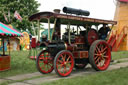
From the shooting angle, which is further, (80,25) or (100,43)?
(80,25)

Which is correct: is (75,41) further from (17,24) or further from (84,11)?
(17,24)

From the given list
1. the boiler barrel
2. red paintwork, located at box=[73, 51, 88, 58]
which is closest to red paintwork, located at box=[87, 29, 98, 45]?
red paintwork, located at box=[73, 51, 88, 58]

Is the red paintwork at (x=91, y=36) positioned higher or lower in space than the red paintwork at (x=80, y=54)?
higher

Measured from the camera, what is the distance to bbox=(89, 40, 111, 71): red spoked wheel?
841 cm

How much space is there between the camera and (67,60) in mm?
7668

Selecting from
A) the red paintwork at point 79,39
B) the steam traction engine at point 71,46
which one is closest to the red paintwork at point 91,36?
the steam traction engine at point 71,46

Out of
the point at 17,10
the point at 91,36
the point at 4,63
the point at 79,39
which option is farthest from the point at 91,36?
the point at 17,10

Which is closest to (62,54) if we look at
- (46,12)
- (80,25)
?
(46,12)

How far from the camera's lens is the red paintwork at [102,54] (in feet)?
28.6

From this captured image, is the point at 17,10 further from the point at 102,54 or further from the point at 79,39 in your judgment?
the point at 102,54

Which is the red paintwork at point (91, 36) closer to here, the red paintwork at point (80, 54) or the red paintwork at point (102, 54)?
the red paintwork at point (102, 54)

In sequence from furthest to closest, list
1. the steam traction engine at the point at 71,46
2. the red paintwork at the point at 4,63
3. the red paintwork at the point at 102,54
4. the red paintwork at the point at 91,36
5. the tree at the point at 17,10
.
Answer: the tree at the point at 17,10, the red paintwork at the point at 4,63, the red paintwork at the point at 91,36, the red paintwork at the point at 102,54, the steam traction engine at the point at 71,46

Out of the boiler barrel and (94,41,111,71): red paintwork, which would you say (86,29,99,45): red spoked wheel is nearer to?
(94,41,111,71): red paintwork

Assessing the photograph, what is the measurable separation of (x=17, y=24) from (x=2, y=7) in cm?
381
